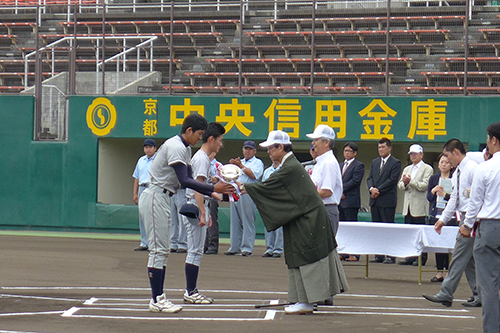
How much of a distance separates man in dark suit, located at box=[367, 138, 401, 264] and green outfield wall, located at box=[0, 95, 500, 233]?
352 centimetres

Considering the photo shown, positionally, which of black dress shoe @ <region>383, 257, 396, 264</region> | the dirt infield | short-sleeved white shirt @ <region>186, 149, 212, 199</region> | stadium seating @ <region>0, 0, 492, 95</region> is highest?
stadium seating @ <region>0, 0, 492, 95</region>

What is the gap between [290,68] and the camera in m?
19.0

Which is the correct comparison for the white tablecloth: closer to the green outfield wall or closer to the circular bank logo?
the green outfield wall

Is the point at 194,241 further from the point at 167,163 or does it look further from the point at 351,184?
the point at 351,184

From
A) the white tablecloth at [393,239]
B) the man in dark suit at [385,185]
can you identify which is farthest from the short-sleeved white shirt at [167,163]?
the man in dark suit at [385,185]

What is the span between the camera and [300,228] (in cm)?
721

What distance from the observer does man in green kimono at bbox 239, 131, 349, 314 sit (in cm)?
717

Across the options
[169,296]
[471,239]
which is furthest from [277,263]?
[471,239]

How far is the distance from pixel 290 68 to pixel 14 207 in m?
7.76

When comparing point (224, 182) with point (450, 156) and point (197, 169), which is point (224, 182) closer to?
point (197, 169)

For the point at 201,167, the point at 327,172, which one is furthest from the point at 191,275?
the point at 327,172

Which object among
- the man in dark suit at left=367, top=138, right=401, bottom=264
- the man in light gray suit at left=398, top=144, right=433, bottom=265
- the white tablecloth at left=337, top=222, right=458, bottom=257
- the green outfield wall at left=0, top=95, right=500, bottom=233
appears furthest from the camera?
the green outfield wall at left=0, top=95, right=500, bottom=233

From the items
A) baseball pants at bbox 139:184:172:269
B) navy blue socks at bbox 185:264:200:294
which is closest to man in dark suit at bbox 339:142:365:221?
navy blue socks at bbox 185:264:200:294

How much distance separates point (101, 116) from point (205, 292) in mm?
9715
